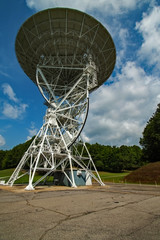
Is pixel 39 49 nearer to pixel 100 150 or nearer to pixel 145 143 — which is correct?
pixel 145 143

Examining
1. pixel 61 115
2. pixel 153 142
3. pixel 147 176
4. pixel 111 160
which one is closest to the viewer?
pixel 61 115

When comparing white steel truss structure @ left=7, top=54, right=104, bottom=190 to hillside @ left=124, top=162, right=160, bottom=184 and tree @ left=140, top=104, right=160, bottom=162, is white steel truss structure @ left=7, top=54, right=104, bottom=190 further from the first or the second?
tree @ left=140, top=104, right=160, bottom=162

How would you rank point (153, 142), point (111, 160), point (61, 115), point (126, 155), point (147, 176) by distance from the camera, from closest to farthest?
point (61, 115) < point (147, 176) < point (153, 142) < point (111, 160) < point (126, 155)

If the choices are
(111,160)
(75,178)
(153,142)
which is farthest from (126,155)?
(75,178)

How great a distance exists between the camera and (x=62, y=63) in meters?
19.1

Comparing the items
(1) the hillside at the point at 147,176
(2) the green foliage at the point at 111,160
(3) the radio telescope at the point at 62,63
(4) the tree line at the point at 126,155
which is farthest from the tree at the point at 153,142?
(3) the radio telescope at the point at 62,63

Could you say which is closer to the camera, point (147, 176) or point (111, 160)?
point (147, 176)

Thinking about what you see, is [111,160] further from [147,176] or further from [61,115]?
[61,115]

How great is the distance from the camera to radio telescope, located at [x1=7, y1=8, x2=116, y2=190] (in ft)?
52.0

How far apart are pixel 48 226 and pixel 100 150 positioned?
227ft

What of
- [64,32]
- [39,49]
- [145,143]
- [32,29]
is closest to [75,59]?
[64,32]

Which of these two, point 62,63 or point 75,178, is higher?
point 62,63

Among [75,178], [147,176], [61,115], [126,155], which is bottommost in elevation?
[75,178]

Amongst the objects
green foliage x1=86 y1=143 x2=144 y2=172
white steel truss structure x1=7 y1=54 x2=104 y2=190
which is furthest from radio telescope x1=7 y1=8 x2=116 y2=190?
green foliage x1=86 y1=143 x2=144 y2=172
